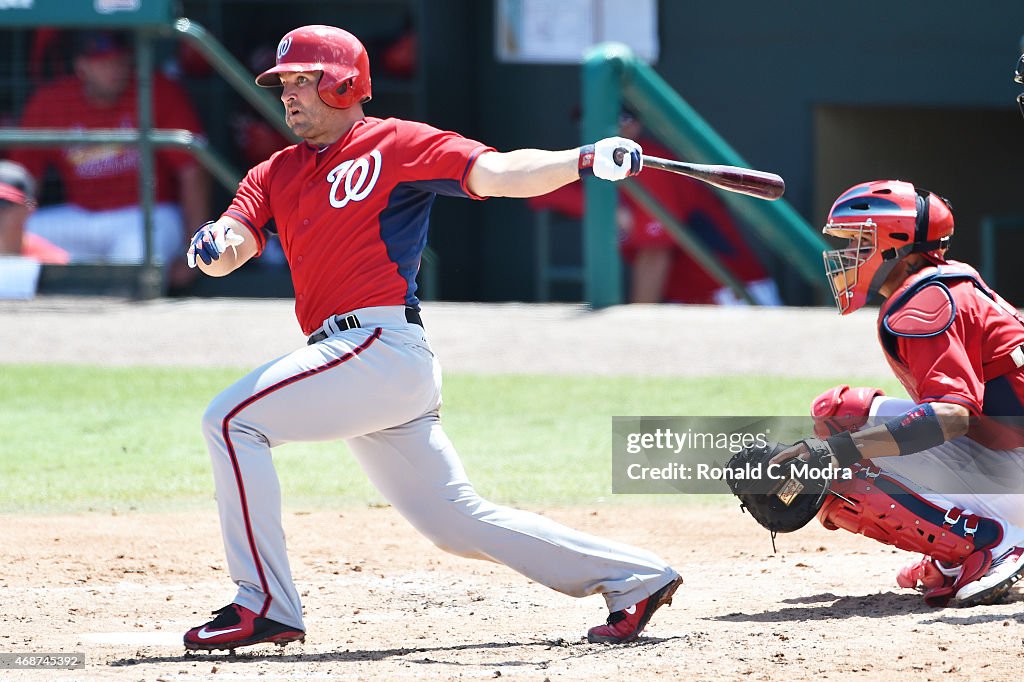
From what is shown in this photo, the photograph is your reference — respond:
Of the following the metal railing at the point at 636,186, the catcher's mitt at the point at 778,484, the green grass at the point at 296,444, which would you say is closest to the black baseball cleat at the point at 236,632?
the catcher's mitt at the point at 778,484

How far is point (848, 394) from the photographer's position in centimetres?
435

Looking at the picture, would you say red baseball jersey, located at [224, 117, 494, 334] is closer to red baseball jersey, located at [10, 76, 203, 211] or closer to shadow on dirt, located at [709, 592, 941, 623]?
shadow on dirt, located at [709, 592, 941, 623]

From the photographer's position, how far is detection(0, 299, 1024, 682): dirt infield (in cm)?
350

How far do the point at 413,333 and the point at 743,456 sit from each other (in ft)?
3.12

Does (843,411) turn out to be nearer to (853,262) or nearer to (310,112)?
(853,262)

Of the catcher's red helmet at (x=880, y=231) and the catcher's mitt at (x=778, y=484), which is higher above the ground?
the catcher's red helmet at (x=880, y=231)

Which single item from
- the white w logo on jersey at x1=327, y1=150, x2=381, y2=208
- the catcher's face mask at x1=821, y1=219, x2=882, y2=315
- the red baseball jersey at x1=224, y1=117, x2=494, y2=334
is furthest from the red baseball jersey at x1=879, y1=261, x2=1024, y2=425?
the white w logo on jersey at x1=327, y1=150, x2=381, y2=208

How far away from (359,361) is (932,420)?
1389 millimetres

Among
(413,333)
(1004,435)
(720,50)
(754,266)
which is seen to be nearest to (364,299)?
(413,333)

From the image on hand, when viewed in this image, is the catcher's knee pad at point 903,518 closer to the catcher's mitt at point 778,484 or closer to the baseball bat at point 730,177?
the catcher's mitt at point 778,484

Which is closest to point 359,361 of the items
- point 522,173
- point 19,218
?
point 522,173

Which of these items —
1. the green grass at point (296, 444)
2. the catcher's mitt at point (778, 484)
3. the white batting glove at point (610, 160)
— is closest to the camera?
the white batting glove at point (610, 160)

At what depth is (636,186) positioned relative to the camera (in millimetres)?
8820

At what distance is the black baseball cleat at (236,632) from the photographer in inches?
139
